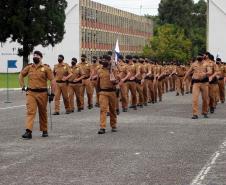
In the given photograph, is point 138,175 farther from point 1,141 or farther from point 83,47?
point 83,47

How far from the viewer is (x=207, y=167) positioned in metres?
10.5

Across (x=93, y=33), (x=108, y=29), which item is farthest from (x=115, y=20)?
(x=93, y=33)

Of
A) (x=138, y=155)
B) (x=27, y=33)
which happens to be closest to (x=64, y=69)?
(x=138, y=155)

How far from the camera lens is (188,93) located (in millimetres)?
39375

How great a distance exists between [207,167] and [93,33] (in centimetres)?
9230

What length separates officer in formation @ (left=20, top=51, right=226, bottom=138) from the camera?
1575 centimetres

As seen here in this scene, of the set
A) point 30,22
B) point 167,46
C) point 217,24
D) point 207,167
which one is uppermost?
point 217,24

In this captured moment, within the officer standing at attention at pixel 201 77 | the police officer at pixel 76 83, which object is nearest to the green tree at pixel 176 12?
the police officer at pixel 76 83

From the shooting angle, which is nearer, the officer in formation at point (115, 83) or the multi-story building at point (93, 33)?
the officer in formation at point (115, 83)

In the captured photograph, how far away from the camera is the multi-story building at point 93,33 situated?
91750 mm

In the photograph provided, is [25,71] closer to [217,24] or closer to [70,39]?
[217,24]

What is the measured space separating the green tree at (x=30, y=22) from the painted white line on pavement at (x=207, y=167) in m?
54.0

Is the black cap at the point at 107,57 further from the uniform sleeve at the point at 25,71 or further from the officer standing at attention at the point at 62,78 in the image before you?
the officer standing at attention at the point at 62,78

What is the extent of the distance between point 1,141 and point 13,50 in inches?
3598
